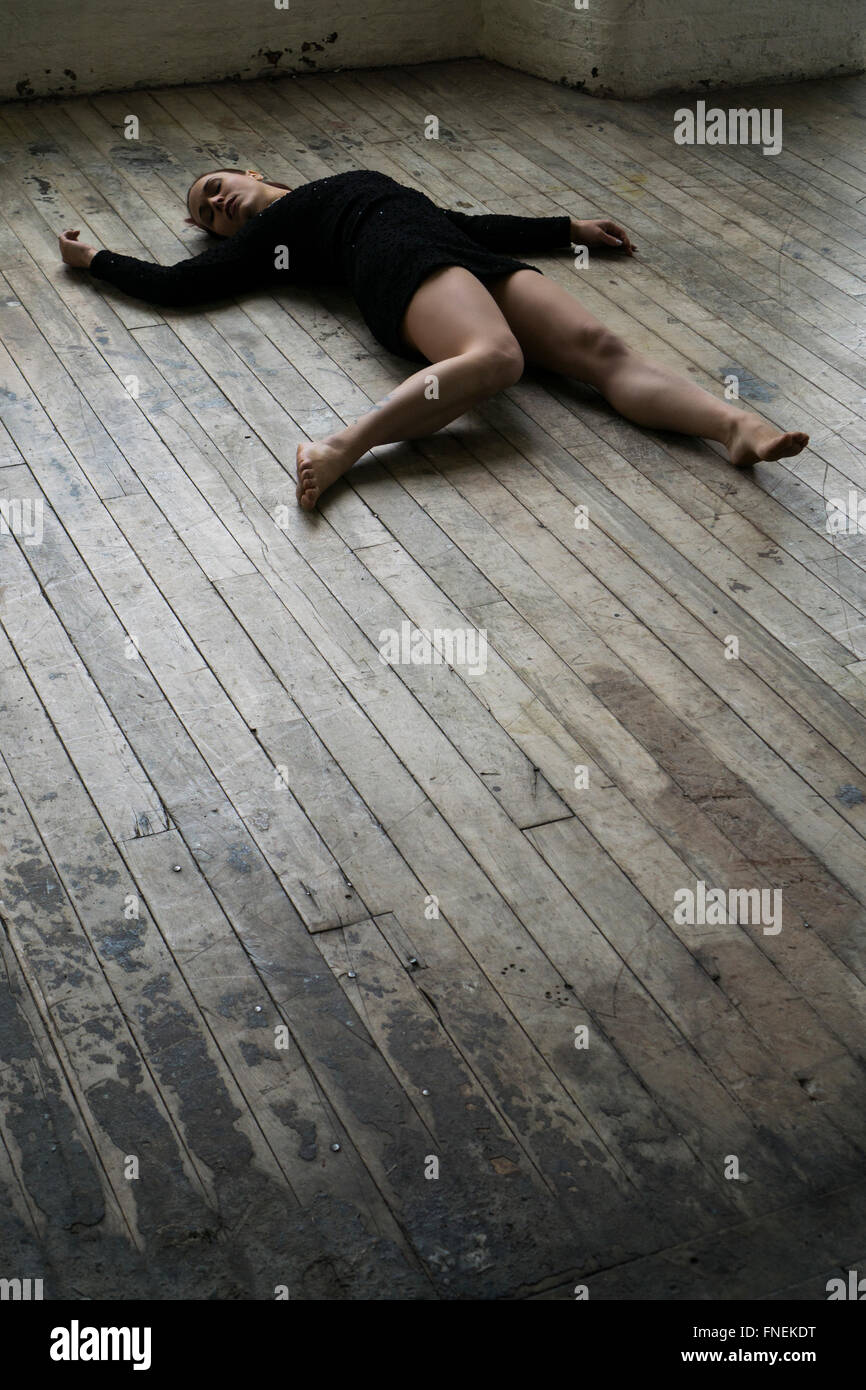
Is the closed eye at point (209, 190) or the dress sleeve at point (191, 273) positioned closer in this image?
the dress sleeve at point (191, 273)

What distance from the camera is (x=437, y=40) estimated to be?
512cm

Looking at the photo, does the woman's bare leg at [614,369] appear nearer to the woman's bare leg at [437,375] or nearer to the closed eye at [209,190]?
the woman's bare leg at [437,375]

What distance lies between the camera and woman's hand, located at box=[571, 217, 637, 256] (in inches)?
151

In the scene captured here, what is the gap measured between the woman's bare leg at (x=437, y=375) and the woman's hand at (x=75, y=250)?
942 millimetres

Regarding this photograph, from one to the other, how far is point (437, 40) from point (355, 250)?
215cm

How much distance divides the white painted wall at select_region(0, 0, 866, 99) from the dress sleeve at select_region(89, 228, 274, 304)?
143 cm

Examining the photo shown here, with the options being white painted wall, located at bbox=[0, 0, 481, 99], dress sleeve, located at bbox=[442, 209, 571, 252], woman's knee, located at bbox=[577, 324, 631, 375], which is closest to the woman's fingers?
dress sleeve, located at bbox=[442, 209, 571, 252]

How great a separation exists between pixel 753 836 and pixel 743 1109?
513mm

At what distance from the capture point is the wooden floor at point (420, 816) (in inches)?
67.9

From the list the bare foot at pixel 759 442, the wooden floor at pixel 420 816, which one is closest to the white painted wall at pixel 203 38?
the wooden floor at pixel 420 816

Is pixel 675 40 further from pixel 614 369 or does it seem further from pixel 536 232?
pixel 614 369

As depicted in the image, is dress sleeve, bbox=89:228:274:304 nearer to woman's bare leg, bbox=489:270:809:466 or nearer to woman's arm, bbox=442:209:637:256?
woman's arm, bbox=442:209:637:256
